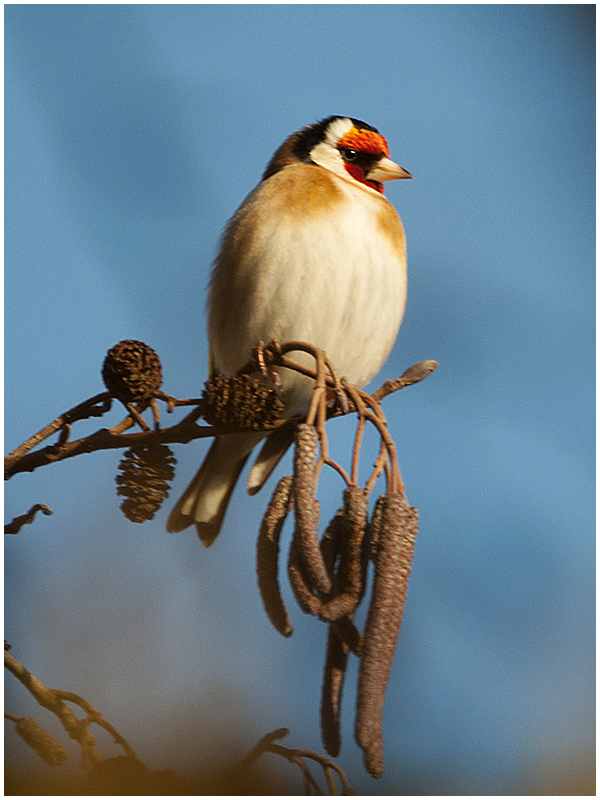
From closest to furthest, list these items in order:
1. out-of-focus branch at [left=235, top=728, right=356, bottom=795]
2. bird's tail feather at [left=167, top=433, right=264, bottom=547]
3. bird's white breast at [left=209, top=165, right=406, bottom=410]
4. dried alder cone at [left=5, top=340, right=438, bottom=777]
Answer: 1. dried alder cone at [left=5, top=340, right=438, bottom=777]
2. out-of-focus branch at [left=235, top=728, right=356, bottom=795]
3. bird's white breast at [left=209, top=165, right=406, bottom=410]
4. bird's tail feather at [left=167, top=433, right=264, bottom=547]

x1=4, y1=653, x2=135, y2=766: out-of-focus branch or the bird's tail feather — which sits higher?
the bird's tail feather

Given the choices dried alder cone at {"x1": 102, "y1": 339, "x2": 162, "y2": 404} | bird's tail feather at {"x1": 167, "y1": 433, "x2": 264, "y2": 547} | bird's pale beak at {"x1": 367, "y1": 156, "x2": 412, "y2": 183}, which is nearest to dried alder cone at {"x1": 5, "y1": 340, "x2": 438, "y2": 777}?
dried alder cone at {"x1": 102, "y1": 339, "x2": 162, "y2": 404}

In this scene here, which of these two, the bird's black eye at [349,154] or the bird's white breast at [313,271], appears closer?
the bird's white breast at [313,271]

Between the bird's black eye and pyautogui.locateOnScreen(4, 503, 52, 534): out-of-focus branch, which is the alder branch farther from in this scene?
the bird's black eye

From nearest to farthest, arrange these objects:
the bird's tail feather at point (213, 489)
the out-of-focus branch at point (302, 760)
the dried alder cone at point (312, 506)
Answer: the dried alder cone at point (312, 506) → the out-of-focus branch at point (302, 760) → the bird's tail feather at point (213, 489)

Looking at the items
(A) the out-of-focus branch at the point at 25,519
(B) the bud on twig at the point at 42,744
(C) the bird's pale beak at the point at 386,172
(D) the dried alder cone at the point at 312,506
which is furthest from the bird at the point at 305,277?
(B) the bud on twig at the point at 42,744

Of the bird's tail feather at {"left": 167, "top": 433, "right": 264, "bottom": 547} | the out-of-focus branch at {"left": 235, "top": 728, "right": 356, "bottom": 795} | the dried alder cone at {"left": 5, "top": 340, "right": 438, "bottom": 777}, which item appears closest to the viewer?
the dried alder cone at {"left": 5, "top": 340, "right": 438, "bottom": 777}

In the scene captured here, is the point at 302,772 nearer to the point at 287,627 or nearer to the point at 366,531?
the point at 287,627

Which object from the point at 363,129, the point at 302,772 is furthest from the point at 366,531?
the point at 363,129

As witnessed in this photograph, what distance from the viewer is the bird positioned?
1243 mm

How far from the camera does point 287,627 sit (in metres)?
0.78

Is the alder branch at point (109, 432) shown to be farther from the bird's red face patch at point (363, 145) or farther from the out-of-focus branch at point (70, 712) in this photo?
the bird's red face patch at point (363, 145)

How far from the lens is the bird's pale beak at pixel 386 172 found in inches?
53.8

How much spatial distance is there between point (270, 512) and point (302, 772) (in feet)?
0.86
